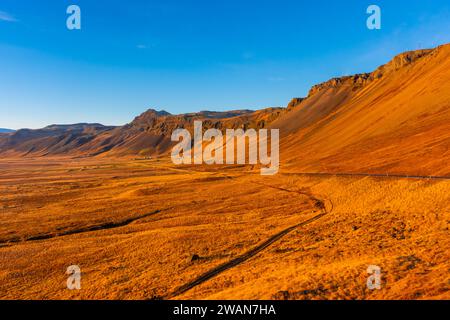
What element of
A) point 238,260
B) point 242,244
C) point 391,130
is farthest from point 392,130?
point 238,260

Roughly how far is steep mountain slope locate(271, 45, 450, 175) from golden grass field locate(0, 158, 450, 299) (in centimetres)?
962

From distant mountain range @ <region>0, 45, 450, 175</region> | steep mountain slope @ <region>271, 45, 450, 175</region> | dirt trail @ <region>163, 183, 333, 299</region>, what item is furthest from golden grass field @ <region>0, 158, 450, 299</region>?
steep mountain slope @ <region>271, 45, 450, 175</region>

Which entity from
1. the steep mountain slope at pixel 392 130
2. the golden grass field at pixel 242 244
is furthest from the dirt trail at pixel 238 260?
the steep mountain slope at pixel 392 130

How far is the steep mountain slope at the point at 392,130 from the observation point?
42.6 metres

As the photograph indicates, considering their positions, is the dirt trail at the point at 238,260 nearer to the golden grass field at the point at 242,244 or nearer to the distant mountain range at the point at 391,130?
the golden grass field at the point at 242,244

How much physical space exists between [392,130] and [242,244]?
50.9m

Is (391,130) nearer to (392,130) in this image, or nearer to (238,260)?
(392,130)

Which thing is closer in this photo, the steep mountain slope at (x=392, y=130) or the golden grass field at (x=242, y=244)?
the golden grass field at (x=242, y=244)

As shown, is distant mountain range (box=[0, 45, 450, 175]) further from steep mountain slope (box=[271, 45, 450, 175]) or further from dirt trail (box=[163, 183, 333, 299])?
dirt trail (box=[163, 183, 333, 299])

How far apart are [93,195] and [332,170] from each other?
41.6m

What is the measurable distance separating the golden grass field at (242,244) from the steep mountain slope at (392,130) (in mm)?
9623

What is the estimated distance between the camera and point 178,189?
51281mm
